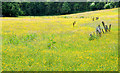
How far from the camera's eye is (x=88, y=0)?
113938 mm

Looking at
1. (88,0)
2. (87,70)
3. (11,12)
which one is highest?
(88,0)

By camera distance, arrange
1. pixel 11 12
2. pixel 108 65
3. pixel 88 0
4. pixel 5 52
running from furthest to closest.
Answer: pixel 88 0 < pixel 11 12 < pixel 5 52 < pixel 108 65

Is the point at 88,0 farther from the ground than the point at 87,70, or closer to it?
farther from the ground

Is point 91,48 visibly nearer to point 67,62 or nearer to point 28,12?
point 67,62

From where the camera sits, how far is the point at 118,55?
482 inches

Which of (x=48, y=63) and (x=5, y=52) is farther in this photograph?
(x=5, y=52)

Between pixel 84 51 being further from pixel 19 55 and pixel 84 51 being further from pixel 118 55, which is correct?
pixel 19 55

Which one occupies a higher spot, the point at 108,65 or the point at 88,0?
the point at 88,0

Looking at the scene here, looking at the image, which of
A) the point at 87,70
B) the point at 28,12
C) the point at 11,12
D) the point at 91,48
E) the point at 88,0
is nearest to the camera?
the point at 87,70

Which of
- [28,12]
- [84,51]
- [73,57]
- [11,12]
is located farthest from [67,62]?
[28,12]

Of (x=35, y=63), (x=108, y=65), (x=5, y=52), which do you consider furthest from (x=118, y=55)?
(x=5, y=52)

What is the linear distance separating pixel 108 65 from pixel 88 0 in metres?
111

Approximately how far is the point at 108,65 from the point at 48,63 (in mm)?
4662

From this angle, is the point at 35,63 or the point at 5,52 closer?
the point at 35,63
